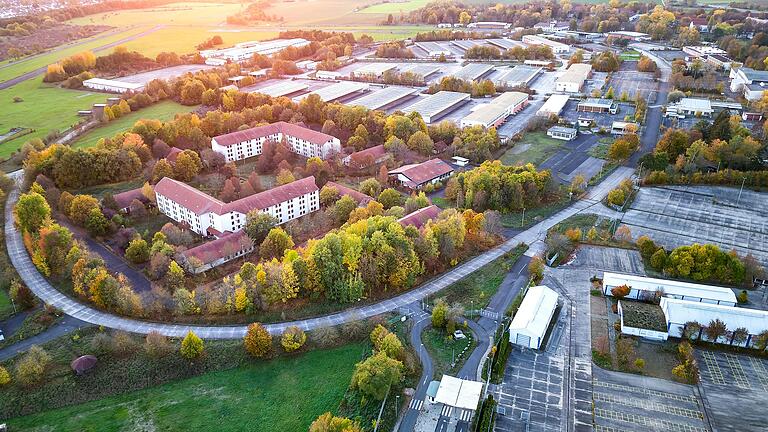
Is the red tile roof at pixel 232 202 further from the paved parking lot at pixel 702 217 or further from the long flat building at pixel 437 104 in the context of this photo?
the long flat building at pixel 437 104

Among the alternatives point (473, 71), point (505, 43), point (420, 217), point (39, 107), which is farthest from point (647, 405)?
point (505, 43)

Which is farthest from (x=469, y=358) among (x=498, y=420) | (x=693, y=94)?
(x=693, y=94)

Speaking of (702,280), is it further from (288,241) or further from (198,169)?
(198,169)

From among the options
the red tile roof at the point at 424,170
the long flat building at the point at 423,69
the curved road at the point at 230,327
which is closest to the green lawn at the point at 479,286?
the curved road at the point at 230,327

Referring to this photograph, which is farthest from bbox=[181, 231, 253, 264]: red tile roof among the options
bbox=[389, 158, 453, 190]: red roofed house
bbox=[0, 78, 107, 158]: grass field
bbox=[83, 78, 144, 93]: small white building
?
bbox=[83, 78, 144, 93]: small white building

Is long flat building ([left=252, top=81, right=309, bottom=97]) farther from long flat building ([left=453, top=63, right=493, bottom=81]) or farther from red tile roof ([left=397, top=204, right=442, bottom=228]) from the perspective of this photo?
red tile roof ([left=397, top=204, right=442, bottom=228])

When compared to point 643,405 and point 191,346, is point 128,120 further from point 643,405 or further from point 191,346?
point 643,405
